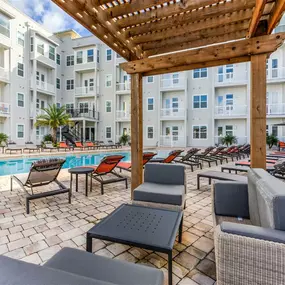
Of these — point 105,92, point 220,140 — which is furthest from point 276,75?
point 105,92

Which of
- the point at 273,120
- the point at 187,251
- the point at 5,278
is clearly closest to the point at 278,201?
the point at 187,251

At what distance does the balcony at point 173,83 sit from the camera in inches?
823

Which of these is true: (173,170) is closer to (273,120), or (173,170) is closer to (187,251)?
(187,251)

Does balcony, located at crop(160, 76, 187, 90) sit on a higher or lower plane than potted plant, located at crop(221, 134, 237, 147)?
higher

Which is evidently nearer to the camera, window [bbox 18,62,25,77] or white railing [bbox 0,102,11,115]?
white railing [bbox 0,102,11,115]

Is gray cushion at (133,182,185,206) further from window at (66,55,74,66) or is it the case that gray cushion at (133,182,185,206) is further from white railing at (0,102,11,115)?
window at (66,55,74,66)

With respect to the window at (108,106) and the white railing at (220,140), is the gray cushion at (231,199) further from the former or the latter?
the window at (108,106)

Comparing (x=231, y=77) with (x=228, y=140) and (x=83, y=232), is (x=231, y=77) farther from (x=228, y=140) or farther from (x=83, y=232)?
(x=83, y=232)

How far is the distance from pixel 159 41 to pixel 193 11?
46.7 inches

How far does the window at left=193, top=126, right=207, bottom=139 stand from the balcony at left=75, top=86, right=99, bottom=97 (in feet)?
40.7

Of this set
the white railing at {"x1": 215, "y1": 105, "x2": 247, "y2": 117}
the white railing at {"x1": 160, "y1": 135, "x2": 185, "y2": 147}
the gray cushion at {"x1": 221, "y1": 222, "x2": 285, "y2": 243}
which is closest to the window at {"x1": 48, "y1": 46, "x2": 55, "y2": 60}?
the white railing at {"x1": 160, "y1": 135, "x2": 185, "y2": 147}

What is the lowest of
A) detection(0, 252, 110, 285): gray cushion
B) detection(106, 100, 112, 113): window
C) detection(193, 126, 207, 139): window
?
detection(0, 252, 110, 285): gray cushion

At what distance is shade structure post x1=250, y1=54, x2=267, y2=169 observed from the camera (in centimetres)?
318

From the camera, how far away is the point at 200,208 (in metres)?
3.89
